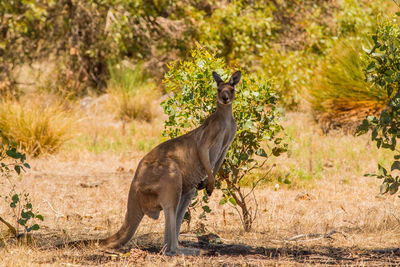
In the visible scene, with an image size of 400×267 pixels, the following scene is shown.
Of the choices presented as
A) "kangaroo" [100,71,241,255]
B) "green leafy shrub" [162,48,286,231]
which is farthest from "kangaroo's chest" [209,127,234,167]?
"green leafy shrub" [162,48,286,231]

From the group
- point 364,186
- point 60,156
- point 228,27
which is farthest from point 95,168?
point 228,27

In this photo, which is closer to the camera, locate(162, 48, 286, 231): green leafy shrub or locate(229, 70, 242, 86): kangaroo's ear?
locate(229, 70, 242, 86): kangaroo's ear

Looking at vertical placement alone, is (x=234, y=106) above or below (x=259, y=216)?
above

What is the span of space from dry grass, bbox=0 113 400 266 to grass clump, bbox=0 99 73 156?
0.85ft

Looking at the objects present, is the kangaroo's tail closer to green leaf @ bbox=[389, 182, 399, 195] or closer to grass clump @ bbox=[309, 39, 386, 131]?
green leaf @ bbox=[389, 182, 399, 195]

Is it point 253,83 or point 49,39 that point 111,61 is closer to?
point 49,39

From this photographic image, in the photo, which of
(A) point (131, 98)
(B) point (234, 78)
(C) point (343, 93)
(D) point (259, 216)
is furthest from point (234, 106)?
(A) point (131, 98)

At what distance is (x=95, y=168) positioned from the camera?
8133mm

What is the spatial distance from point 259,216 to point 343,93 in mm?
4695

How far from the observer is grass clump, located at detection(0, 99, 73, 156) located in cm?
851

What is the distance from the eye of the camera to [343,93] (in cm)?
964

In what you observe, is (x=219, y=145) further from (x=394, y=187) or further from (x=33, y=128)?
(x=33, y=128)

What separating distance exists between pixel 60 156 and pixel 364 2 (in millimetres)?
9138

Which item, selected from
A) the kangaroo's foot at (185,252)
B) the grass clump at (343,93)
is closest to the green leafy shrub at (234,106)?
the kangaroo's foot at (185,252)
